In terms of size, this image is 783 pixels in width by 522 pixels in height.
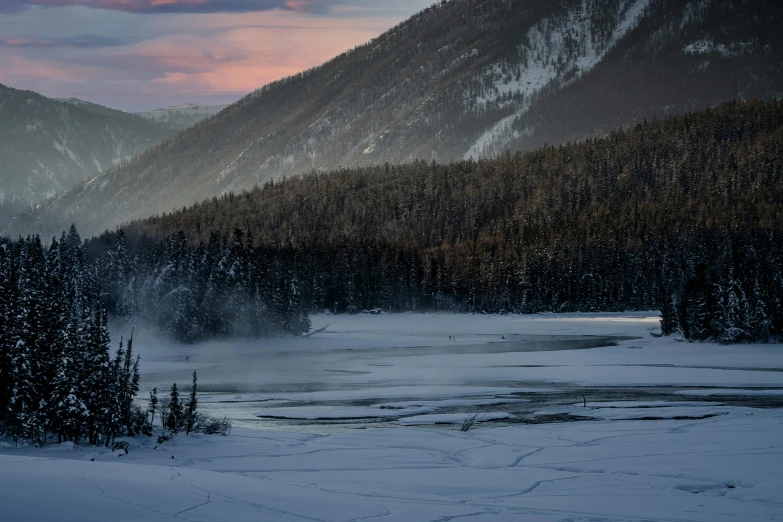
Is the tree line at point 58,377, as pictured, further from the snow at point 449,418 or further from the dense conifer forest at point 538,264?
the dense conifer forest at point 538,264

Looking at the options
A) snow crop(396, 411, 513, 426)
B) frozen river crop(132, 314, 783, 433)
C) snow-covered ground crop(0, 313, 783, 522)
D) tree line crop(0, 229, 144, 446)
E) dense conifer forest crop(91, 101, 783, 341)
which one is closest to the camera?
snow-covered ground crop(0, 313, 783, 522)

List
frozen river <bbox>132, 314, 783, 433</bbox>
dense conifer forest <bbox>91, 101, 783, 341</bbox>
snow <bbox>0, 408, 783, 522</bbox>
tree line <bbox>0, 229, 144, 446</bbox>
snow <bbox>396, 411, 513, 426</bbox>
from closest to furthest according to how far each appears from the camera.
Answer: snow <bbox>0, 408, 783, 522</bbox>, tree line <bbox>0, 229, 144, 446</bbox>, snow <bbox>396, 411, 513, 426</bbox>, frozen river <bbox>132, 314, 783, 433</bbox>, dense conifer forest <bbox>91, 101, 783, 341</bbox>

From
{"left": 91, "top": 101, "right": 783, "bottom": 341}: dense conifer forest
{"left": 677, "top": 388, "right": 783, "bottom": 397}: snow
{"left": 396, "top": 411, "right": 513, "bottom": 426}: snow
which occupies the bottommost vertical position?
{"left": 396, "top": 411, "right": 513, "bottom": 426}: snow

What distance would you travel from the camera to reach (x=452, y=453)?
24.0 meters

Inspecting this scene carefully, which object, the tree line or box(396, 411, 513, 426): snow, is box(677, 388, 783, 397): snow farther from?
the tree line

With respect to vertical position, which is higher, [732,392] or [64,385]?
[64,385]

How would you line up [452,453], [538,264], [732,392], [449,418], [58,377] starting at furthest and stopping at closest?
[538,264] < [732,392] < [449,418] < [58,377] < [452,453]

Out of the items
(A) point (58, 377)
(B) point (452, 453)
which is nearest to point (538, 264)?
(B) point (452, 453)

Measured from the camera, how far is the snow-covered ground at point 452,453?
16094 millimetres

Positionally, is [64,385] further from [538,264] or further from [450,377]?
[538,264]

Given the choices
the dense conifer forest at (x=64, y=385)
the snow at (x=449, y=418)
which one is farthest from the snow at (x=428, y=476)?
the snow at (x=449, y=418)

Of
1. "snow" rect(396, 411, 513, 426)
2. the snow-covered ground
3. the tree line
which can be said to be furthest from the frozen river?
the tree line

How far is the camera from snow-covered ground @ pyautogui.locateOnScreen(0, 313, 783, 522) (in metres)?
16.1

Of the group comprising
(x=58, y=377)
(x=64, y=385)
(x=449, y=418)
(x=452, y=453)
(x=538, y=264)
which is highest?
(x=538, y=264)
